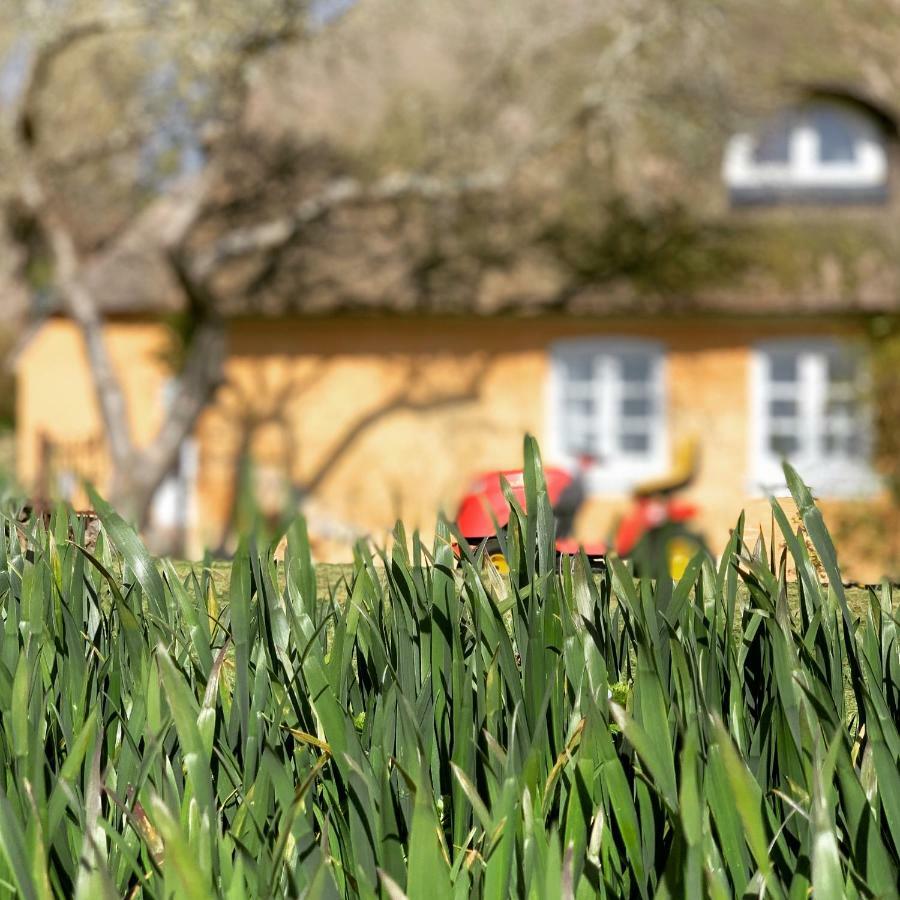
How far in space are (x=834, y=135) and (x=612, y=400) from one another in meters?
3.95

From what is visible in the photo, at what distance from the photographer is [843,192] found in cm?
1502

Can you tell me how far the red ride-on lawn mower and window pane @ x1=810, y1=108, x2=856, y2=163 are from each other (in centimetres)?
413

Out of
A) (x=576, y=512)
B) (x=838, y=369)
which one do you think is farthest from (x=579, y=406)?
(x=576, y=512)

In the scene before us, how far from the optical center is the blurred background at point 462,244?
13.5 metres

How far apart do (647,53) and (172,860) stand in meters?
12.9

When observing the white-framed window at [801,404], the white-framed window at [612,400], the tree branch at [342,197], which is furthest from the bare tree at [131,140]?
the white-framed window at [801,404]

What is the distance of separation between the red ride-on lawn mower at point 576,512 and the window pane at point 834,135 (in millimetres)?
4130

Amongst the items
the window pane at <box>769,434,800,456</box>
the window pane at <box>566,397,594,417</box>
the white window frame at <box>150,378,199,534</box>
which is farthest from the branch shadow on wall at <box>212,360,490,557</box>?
the window pane at <box>769,434,800,456</box>

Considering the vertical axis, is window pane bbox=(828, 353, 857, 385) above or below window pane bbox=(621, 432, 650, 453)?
above

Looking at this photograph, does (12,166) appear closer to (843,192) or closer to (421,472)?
(421,472)

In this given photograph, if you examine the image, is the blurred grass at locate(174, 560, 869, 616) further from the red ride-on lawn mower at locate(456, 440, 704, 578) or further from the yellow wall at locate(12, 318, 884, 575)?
the yellow wall at locate(12, 318, 884, 575)

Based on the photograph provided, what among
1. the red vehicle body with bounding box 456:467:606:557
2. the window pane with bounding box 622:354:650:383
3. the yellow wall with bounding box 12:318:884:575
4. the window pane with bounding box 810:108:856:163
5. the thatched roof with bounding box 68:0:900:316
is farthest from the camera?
the window pane with bounding box 810:108:856:163

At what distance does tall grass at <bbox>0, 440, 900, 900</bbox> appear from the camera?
146 cm

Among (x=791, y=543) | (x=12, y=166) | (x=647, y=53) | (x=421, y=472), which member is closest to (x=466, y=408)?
(x=421, y=472)
